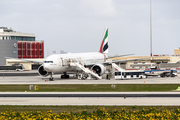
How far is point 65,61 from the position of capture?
77.1 meters

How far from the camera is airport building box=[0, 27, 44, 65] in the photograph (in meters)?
169

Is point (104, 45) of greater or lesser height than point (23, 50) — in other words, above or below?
below

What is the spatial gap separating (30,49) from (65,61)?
10445cm

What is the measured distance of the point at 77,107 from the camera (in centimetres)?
3170

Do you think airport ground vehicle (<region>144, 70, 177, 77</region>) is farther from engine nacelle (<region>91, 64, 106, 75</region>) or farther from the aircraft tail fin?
the aircraft tail fin

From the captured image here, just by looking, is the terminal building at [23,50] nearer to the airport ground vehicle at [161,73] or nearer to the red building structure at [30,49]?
the red building structure at [30,49]

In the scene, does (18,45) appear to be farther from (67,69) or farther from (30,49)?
(67,69)

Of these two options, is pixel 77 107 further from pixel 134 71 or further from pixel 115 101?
pixel 134 71

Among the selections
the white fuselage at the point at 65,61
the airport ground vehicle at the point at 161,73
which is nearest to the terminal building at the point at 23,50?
the white fuselage at the point at 65,61

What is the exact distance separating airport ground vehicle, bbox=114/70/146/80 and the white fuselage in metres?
11.3

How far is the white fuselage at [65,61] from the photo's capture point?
239 ft

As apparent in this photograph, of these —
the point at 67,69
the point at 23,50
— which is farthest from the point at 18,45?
the point at 67,69

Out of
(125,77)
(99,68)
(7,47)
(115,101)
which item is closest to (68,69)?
(99,68)

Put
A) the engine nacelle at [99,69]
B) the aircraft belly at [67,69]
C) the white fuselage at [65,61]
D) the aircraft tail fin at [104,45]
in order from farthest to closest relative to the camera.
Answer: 1. the aircraft tail fin at [104,45]
2. the engine nacelle at [99,69]
3. the aircraft belly at [67,69]
4. the white fuselage at [65,61]
